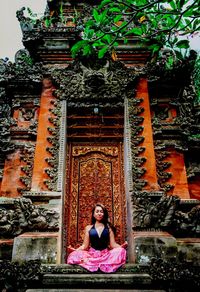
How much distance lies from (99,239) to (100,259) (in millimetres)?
582

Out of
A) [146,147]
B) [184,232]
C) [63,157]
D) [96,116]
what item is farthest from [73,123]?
[184,232]

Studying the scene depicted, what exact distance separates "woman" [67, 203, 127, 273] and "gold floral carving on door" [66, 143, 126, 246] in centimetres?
138

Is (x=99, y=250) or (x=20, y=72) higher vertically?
(x=20, y=72)

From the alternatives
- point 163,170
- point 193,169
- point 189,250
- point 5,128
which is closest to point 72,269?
point 189,250

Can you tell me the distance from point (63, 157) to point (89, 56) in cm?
316

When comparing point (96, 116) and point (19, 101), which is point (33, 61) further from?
point (96, 116)

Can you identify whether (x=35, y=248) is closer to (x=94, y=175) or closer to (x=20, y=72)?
(x=94, y=175)

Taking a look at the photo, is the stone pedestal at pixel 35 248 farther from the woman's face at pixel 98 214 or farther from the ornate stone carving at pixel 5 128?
the ornate stone carving at pixel 5 128

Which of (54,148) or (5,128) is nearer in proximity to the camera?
(54,148)

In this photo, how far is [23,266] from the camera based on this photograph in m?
5.30

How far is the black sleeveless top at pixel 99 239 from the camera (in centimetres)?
628

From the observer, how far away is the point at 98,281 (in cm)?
509

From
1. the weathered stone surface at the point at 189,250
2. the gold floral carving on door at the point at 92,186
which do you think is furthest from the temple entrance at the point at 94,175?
the weathered stone surface at the point at 189,250

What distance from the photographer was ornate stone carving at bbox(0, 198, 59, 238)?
6.54 m
